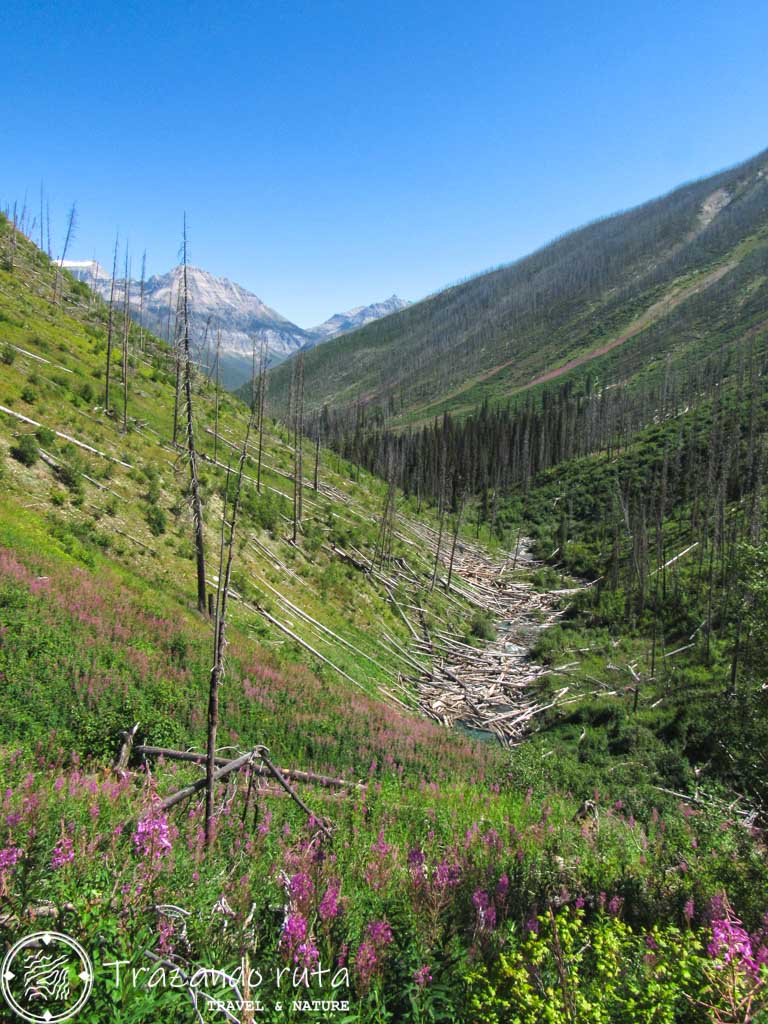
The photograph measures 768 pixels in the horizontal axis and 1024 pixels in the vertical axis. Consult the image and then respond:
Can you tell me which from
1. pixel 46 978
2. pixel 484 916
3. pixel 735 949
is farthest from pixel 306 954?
pixel 735 949

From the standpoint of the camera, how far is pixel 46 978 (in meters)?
2.60

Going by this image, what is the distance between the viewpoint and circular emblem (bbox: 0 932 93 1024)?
2510mm

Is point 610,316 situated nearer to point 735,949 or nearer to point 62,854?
point 735,949

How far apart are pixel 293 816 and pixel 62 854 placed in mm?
4048

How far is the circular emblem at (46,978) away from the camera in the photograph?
8.23 feet

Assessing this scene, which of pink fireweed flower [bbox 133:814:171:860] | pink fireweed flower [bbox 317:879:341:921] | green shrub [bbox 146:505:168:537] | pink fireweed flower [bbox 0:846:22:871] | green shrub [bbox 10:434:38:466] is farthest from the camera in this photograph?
green shrub [bbox 146:505:168:537]

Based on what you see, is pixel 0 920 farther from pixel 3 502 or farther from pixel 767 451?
pixel 767 451

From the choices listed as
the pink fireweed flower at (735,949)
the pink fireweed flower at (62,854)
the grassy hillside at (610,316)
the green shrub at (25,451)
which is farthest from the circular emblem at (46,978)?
the grassy hillside at (610,316)

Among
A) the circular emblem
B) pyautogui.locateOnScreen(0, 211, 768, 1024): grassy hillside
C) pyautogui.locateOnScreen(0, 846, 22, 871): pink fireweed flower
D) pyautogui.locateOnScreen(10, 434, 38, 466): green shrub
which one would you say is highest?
pyautogui.locateOnScreen(10, 434, 38, 466): green shrub

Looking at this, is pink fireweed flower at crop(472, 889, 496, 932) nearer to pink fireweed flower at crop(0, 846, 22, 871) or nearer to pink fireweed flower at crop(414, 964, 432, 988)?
pink fireweed flower at crop(414, 964, 432, 988)

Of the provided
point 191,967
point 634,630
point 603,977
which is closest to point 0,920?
point 191,967

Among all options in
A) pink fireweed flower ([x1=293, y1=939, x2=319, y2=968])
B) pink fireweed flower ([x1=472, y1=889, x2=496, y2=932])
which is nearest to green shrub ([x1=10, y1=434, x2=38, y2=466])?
pink fireweed flower ([x1=293, y1=939, x2=319, y2=968])

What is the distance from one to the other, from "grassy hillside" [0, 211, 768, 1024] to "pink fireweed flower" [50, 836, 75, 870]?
0.03 metres

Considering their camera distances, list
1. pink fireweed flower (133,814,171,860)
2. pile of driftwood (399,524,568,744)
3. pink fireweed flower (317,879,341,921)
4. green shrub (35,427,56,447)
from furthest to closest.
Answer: pile of driftwood (399,524,568,744) → green shrub (35,427,56,447) → pink fireweed flower (133,814,171,860) → pink fireweed flower (317,879,341,921)
